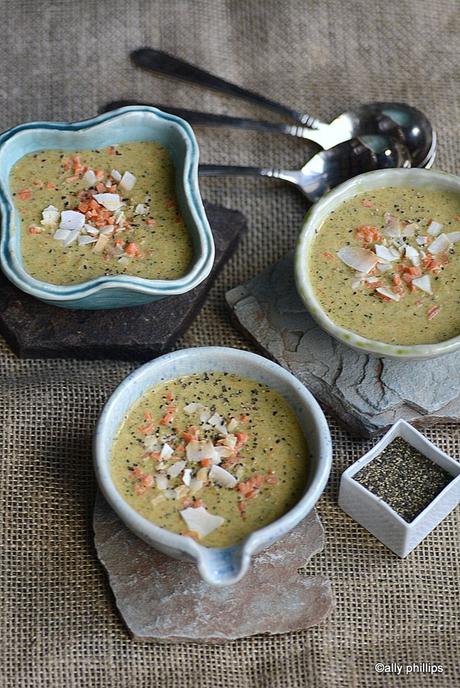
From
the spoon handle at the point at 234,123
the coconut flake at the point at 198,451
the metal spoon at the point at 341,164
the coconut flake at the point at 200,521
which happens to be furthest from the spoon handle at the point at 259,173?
the coconut flake at the point at 200,521

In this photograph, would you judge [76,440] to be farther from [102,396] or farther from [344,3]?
[344,3]

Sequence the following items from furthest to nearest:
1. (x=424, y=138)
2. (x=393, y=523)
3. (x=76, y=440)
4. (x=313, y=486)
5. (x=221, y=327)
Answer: (x=424, y=138)
(x=221, y=327)
(x=76, y=440)
(x=393, y=523)
(x=313, y=486)

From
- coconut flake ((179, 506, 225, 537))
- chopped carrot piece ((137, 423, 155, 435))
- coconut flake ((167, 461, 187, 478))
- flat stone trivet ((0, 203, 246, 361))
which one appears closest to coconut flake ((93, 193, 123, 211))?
flat stone trivet ((0, 203, 246, 361))

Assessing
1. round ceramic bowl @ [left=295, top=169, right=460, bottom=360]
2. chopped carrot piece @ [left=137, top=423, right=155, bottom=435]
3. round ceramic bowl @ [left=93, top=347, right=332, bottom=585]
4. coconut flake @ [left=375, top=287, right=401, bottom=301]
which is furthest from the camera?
coconut flake @ [left=375, top=287, right=401, bottom=301]

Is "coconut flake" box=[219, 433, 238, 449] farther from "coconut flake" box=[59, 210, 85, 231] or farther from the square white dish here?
"coconut flake" box=[59, 210, 85, 231]

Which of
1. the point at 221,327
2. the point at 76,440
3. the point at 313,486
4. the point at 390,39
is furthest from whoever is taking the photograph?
the point at 390,39

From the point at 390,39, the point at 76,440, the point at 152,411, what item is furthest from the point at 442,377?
the point at 390,39

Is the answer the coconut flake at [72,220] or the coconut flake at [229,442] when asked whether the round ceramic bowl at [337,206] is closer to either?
the coconut flake at [229,442]
